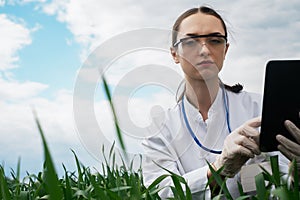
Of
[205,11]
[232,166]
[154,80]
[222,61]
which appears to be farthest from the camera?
[205,11]

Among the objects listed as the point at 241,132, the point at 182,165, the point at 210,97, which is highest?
the point at 210,97

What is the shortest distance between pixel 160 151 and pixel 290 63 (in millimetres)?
723

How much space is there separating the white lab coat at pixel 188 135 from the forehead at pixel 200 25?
0.96 ft

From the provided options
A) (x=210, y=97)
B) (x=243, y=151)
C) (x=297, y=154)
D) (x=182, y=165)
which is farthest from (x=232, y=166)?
(x=210, y=97)

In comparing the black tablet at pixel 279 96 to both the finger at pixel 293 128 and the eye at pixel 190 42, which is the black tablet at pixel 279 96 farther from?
the eye at pixel 190 42

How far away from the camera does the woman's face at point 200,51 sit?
6.46ft

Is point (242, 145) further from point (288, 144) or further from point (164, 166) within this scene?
point (164, 166)

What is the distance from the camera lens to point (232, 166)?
162cm

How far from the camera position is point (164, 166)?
1.88 meters

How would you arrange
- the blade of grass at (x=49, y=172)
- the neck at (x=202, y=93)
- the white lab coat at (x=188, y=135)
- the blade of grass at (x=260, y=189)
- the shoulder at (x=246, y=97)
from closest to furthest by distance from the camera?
the blade of grass at (x=49, y=172), the blade of grass at (x=260, y=189), the white lab coat at (x=188, y=135), the neck at (x=202, y=93), the shoulder at (x=246, y=97)

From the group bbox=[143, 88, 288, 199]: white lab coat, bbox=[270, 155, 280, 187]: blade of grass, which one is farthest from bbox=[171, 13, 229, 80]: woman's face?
bbox=[270, 155, 280, 187]: blade of grass

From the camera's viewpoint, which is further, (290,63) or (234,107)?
(234,107)

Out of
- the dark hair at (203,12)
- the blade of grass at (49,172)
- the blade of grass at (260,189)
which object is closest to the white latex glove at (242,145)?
the blade of grass at (260,189)

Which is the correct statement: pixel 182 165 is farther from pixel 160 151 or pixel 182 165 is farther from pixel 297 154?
pixel 297 154
